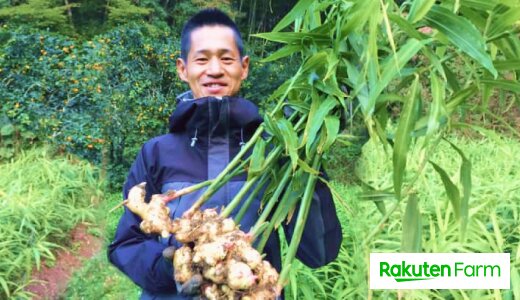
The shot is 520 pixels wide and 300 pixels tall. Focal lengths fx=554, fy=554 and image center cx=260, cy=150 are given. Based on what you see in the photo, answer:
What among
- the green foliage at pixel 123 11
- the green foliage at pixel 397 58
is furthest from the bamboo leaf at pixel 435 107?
the green foliage at pixel 123 11

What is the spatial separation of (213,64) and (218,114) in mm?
113

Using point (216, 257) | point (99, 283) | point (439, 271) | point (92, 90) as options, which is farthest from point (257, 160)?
point (92, 90)

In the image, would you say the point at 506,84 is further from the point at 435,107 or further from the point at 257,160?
the point at 257,160

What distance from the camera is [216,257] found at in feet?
2.35

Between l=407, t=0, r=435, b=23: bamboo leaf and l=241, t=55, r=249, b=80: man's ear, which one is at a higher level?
l=241, t=55, r=249, b=80: man's ear

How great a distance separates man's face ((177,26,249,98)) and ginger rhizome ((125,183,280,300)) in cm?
37

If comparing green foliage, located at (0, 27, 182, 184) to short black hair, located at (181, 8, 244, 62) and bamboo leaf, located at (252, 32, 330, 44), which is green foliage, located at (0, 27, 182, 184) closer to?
short black hair, located at (181, 8, 244, 62)

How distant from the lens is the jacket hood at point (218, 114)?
104 centimetres

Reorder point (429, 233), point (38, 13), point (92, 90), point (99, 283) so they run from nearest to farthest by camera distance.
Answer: point (429, 233)
point (99, 283)
point (92, 90)
point (38, 13)

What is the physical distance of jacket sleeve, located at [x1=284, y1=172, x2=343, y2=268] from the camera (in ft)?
3.26

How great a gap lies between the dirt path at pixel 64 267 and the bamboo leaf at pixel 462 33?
2.17 meters

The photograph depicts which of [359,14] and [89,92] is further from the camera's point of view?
[89,92]

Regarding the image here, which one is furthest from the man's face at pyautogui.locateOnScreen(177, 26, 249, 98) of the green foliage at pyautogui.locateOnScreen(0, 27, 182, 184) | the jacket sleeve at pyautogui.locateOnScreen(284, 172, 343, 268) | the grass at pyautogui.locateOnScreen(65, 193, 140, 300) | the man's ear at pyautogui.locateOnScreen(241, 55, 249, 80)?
the green foliage at pyautogui.locateOnScreen(0, 27, 182, 184)

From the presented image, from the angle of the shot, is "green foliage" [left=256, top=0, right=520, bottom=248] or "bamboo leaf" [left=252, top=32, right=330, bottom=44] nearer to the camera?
"green foliage" [left=256, top=0, right=520, bottom=248]
